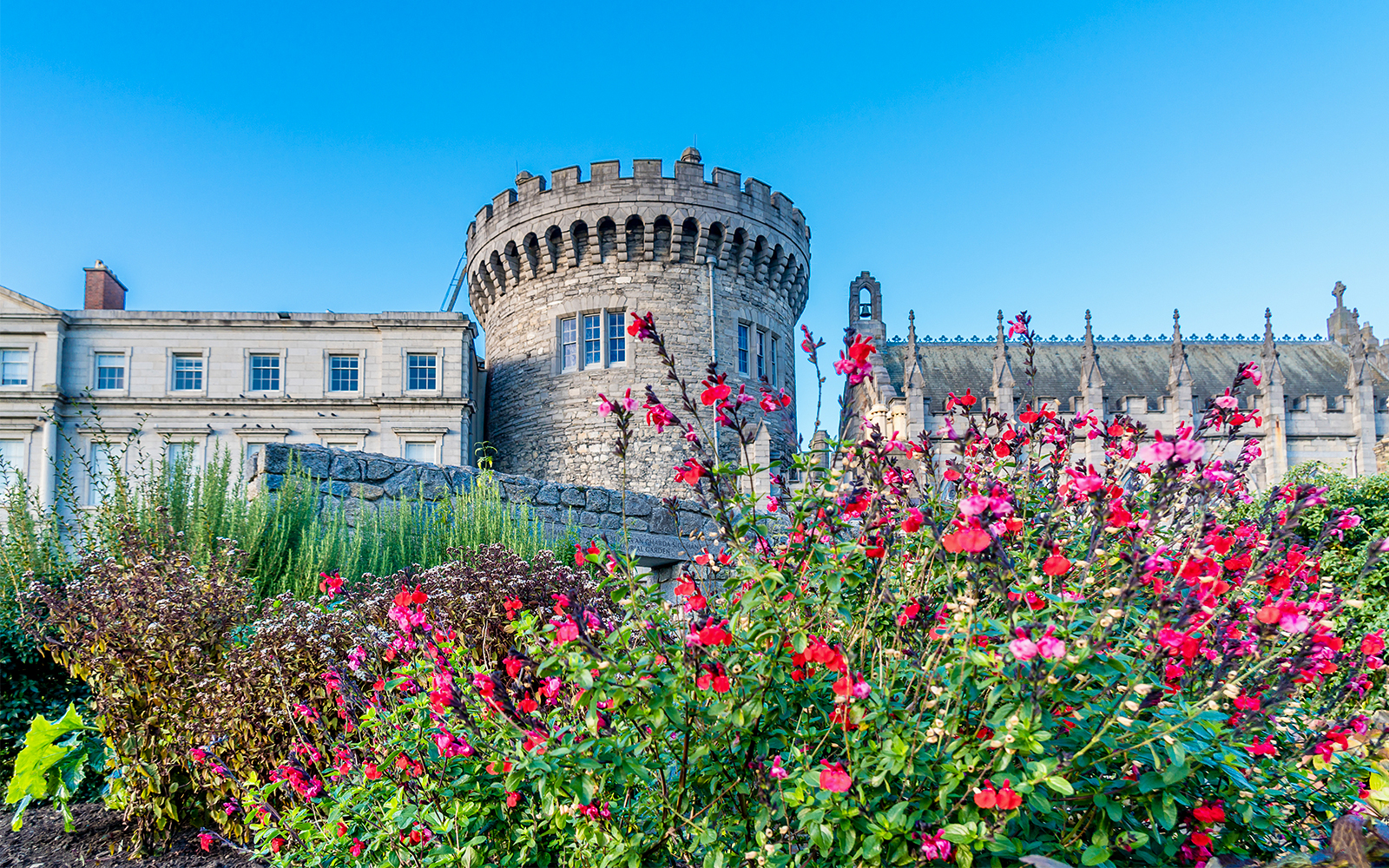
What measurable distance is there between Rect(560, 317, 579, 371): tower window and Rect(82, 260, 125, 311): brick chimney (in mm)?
14323

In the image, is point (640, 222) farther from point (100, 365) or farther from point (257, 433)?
point (100, 365)

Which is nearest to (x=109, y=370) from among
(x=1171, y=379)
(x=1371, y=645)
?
(x=1371, y=645)

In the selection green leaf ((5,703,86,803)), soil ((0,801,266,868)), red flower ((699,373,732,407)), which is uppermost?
red flower ((699,373,732,407))

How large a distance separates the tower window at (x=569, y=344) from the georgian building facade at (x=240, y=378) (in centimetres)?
327

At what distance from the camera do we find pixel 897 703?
7.39ft

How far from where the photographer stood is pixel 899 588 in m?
2.63

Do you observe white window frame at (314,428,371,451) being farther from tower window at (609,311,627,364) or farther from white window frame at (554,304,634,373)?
tower window at (609,311,627,364)

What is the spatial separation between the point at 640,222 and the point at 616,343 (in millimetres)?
3356

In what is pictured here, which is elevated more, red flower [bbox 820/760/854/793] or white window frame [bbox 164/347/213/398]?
white window frame [bbox 164/347/213/398]

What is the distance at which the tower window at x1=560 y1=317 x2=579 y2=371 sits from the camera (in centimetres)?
2273

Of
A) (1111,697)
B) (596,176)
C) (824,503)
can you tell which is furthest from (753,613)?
(596,176)

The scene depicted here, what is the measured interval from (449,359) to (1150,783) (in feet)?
78.4

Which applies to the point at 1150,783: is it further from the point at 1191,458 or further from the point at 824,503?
the point at 824,503

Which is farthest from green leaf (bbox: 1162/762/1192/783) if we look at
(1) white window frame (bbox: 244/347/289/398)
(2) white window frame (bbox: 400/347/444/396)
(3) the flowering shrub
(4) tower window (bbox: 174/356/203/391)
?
(4) tower window (bbox: 174/356/203/391)
